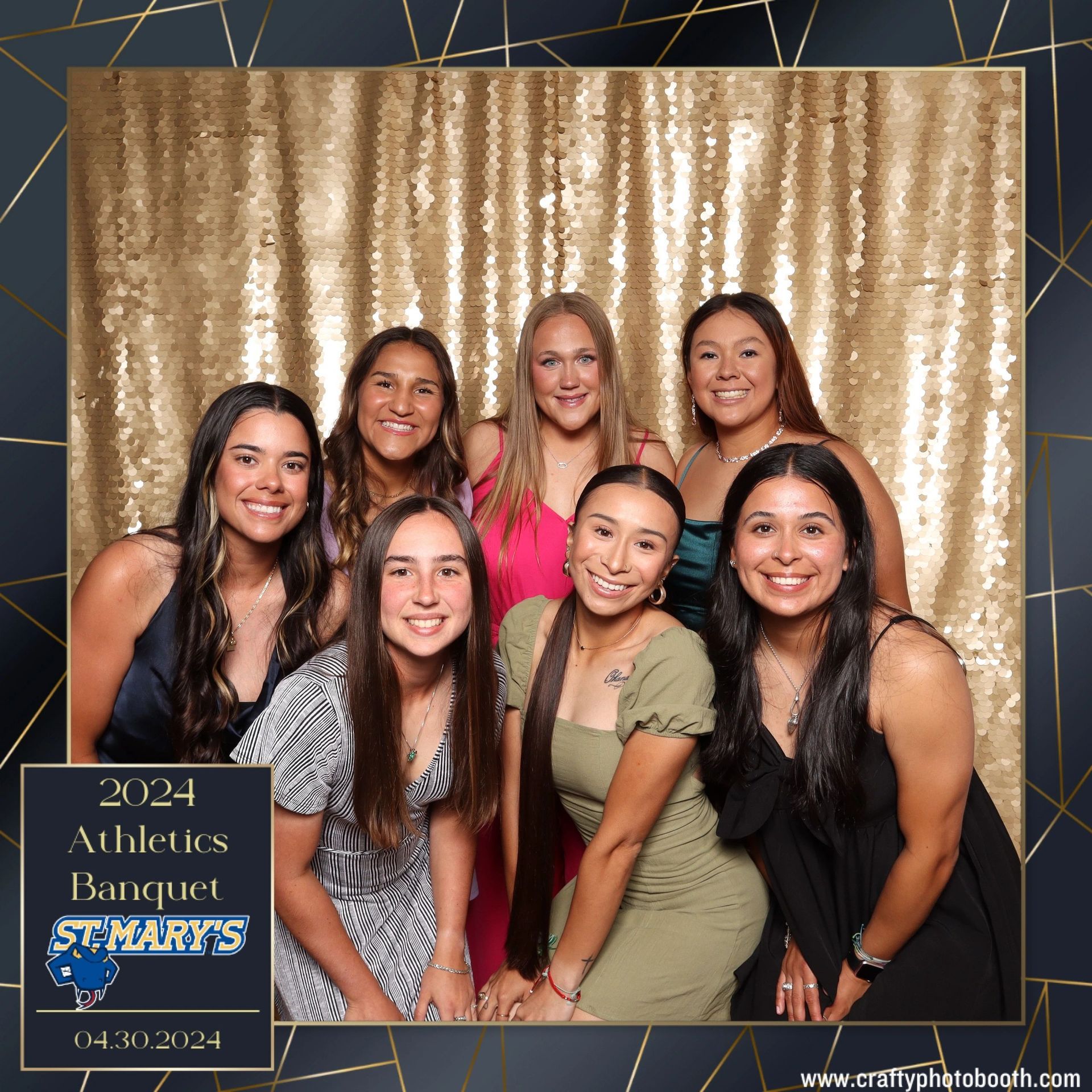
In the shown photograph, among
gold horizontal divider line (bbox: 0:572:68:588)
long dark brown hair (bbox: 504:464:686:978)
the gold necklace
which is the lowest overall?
long dark brown hair (bbox: 504:464:686:978)

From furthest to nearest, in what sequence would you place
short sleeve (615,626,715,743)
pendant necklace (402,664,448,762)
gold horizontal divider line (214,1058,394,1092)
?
1. gold horizontal divider line (214,1058,394,1092)
2. pendant necklace (402,664,448,762)
3. short sleeve (615,626,715,743)

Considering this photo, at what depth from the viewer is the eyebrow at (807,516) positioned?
1.96 meters

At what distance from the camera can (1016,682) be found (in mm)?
2254

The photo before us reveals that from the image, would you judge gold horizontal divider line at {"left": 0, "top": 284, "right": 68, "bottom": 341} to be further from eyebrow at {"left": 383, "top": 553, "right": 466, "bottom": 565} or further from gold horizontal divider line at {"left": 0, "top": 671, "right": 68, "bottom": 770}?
eyebrow at {"left": 383, "top": 553, "right": 466, "bottom": 565}

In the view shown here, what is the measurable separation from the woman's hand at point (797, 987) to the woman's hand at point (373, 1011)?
2.78 feet

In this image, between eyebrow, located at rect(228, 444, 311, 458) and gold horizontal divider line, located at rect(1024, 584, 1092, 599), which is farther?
gold horizontal divider line, located at rect(1024, 584, 1092, 599)

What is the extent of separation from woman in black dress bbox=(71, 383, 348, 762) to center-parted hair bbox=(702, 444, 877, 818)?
0.86 metres

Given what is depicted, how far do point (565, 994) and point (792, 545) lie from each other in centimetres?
108

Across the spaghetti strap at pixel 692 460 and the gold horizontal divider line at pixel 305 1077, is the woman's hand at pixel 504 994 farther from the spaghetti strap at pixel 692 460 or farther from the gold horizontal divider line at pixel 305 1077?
the spaghetti strap at pixel 692 460

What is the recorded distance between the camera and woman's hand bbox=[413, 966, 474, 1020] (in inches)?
85.0

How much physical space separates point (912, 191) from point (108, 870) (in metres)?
2.41

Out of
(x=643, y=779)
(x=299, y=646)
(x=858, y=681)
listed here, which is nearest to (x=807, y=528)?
(x=858, y=681)

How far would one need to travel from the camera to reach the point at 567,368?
2.20 m

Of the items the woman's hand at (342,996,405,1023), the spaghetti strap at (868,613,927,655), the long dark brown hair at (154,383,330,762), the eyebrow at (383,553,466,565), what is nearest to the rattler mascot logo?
the woman's hand at (342,996,405,1023)
